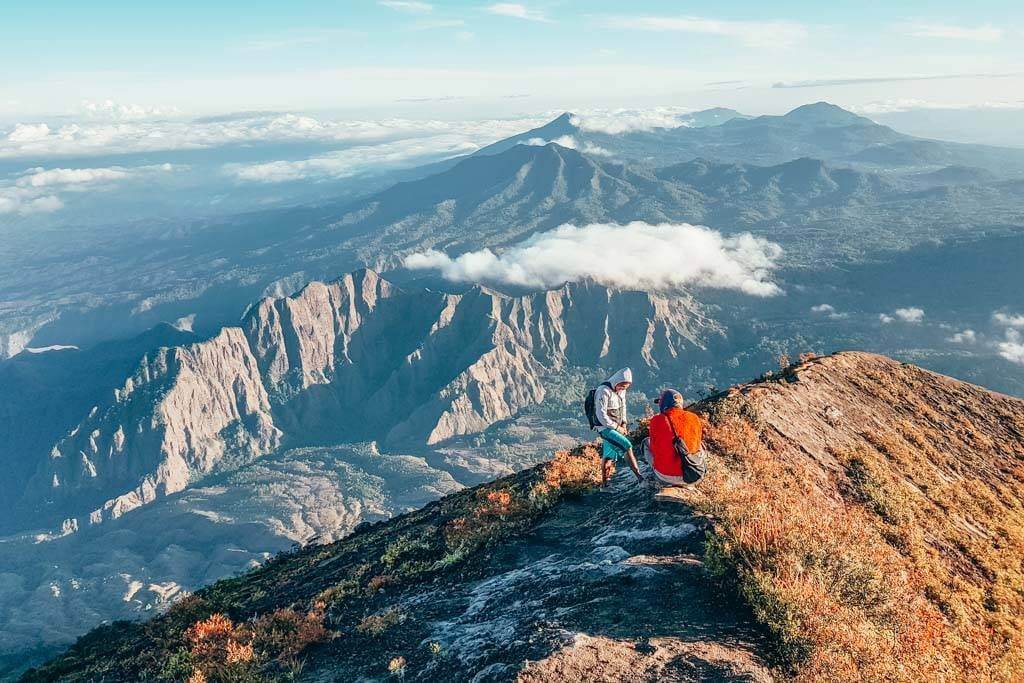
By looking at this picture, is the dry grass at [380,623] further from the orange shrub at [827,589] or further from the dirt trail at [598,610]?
the orange shrub at [827,589]

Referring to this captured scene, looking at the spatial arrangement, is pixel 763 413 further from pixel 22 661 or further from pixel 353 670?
pixel 22 661

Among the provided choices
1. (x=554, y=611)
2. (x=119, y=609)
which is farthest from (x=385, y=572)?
(x=119, y=609)

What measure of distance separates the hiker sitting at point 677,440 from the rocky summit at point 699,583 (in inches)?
25.5

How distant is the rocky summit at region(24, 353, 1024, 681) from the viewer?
912cm

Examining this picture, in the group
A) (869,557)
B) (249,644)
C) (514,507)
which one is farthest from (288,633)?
(869,557)

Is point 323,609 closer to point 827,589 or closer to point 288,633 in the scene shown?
point 288,633

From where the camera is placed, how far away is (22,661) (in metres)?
98.4

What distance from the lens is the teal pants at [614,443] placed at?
1534 centimetres

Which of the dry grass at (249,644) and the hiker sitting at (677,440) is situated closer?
the dry grass at (249,644)

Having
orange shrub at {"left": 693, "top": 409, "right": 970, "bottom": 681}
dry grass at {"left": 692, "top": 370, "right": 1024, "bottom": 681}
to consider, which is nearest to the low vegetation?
dry grass at {"left": 692, "top": 370, "right": 1024, "bottom": 681}

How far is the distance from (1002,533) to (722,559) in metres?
10.3

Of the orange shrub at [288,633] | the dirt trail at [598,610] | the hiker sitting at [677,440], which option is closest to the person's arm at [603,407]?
the hiker sitting at [677,440]

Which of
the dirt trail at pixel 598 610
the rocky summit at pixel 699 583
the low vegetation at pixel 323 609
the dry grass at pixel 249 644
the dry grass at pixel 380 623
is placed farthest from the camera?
the dry grass at pixel 380 623

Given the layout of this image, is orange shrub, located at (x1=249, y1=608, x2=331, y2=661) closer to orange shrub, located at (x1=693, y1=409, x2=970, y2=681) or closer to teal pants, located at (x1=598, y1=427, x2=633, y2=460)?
teal pants, located at (x1=598, y1=427, x2=633, y2=460)
